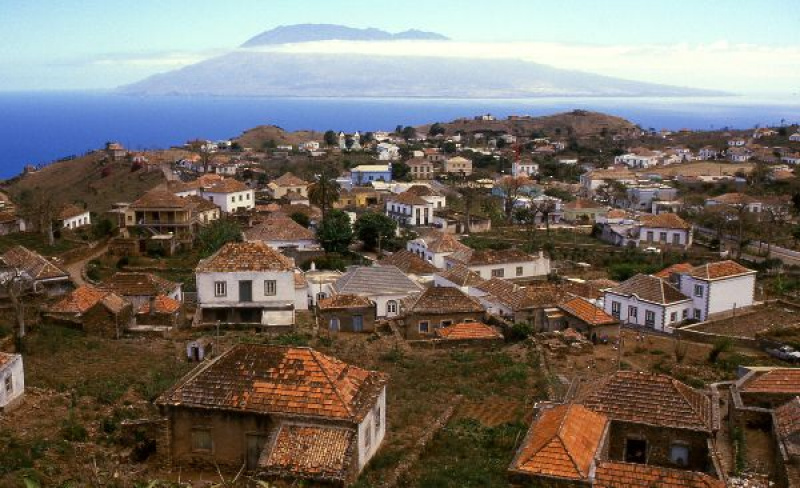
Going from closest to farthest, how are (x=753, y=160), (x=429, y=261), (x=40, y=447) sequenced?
(x=40, y=447) → (x=429, y=261) → (x=753, y=160)

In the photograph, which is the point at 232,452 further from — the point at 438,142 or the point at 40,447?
the point at 438,142

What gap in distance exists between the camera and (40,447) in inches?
584

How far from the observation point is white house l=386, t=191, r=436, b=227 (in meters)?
58.0

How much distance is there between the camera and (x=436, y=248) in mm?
43688

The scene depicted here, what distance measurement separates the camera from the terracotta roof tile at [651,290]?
105 ft

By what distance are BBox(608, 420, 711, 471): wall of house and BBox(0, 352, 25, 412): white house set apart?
1251 cm

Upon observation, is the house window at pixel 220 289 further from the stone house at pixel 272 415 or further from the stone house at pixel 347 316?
the stone house at pixel 272 415

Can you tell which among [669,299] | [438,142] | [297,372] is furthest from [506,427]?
[438,142]

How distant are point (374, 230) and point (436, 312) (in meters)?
19.2

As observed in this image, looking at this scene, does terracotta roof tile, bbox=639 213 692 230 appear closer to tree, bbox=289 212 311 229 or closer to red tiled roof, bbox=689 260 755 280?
red tiled roof, bbox=689 260 755 280

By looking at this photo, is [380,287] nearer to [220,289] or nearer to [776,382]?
[220,289]

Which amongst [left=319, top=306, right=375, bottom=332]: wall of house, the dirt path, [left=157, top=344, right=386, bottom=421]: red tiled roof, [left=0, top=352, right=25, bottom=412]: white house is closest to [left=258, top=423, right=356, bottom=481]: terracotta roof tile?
[left=157, top=344, right=386, bottom=421]: red tiled roof

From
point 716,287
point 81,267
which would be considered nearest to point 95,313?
point 81,267

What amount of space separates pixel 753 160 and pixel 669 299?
69866 millimetres
